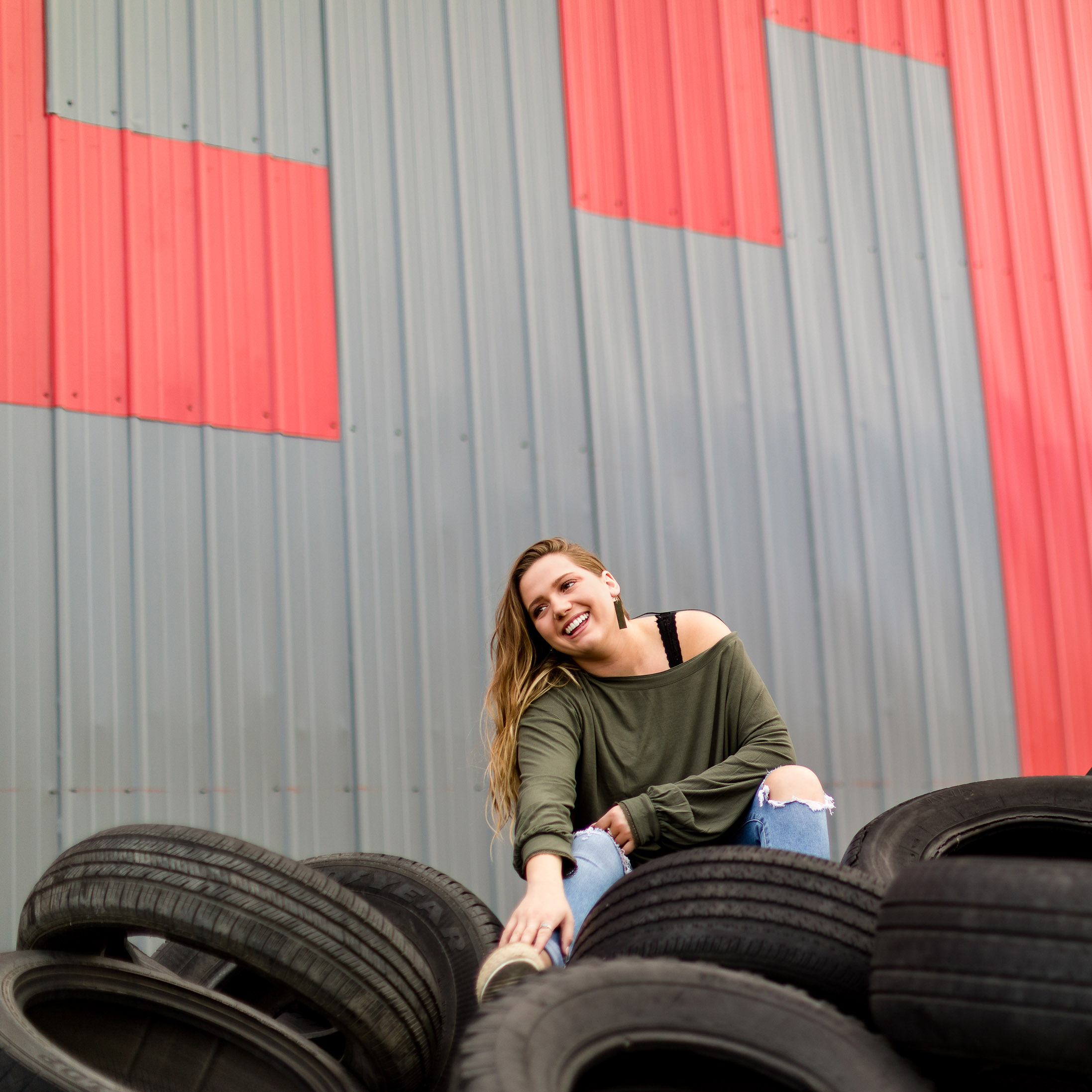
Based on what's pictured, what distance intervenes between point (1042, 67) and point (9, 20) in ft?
12.9

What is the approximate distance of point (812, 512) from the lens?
397 cm

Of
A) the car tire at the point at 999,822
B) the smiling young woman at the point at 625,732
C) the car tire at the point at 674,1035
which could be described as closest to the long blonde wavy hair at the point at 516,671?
the smiling young woman at the point at 625,732

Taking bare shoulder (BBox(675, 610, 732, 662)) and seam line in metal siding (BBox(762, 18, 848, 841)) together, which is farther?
seam line in metal siding (BBox(762, 18, 848, 841))

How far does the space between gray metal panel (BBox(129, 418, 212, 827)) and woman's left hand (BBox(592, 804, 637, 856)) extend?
1485 millimetres

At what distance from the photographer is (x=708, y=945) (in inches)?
61.3

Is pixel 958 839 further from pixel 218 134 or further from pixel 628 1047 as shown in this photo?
pixel 218 134

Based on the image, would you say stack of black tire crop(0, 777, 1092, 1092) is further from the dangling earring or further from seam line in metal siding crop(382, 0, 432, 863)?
seam line in metal siding crop(382, 0, 432, 863)

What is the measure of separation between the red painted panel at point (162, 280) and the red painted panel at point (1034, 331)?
2.90m

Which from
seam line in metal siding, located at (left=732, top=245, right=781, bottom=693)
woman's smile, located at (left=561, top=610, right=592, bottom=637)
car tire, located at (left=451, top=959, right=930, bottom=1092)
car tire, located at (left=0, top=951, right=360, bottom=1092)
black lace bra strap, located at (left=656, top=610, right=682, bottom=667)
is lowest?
car tire, located at (left=0, top=951, right=360, bottom=1092)

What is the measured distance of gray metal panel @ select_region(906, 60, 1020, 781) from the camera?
4066 mm

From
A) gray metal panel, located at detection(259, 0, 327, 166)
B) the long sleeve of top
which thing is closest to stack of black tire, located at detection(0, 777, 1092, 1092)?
the long sleeve of top

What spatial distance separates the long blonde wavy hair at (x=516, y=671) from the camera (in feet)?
7.27

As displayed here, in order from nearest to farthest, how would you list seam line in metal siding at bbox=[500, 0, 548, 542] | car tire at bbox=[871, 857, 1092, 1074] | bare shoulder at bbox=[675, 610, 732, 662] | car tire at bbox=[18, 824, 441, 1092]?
car tire at bbox=[871, 857, 1092, 1074] < car tire at bbox=[18, 824, 441, 1092] < bare shoulder at bbox=[675, 610, 732, 662] < seam line in metal siding at bbox=[500, 0, 548, 542]

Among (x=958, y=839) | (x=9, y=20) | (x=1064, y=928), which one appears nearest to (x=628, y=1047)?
(x=1064, y=928)
